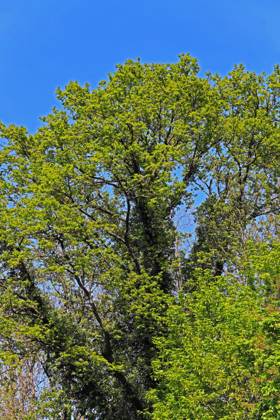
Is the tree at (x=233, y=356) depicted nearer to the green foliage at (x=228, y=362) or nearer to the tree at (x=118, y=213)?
the green foliage at (x=228, y=362)

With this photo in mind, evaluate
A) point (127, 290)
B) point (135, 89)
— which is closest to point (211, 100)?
point (135, 89)

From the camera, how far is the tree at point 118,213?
1708 cm

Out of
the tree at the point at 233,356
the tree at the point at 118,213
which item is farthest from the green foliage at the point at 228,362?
the tree at the point at 118,213

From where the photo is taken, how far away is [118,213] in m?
18.9

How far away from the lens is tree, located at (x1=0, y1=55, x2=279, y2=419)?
56.0 ft

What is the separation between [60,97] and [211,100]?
17.1 ft

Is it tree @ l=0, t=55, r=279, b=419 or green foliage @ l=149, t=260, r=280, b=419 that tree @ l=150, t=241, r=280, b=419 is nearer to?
green foliage @ l=149, t=260, r=280, b=419

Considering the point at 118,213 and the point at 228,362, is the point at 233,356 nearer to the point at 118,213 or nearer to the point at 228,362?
the point at 228,362

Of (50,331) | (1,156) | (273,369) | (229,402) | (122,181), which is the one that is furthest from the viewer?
(1,156)

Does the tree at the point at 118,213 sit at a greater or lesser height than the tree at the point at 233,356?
greater

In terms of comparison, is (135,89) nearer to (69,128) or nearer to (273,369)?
(69,128)

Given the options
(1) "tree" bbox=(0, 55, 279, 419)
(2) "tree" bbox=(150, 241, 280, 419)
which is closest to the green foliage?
(2) "tree" bbox=(150, 241, 280, 419)

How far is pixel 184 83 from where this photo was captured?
18.9 meters

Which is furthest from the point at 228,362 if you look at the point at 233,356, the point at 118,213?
the point at 118,213
